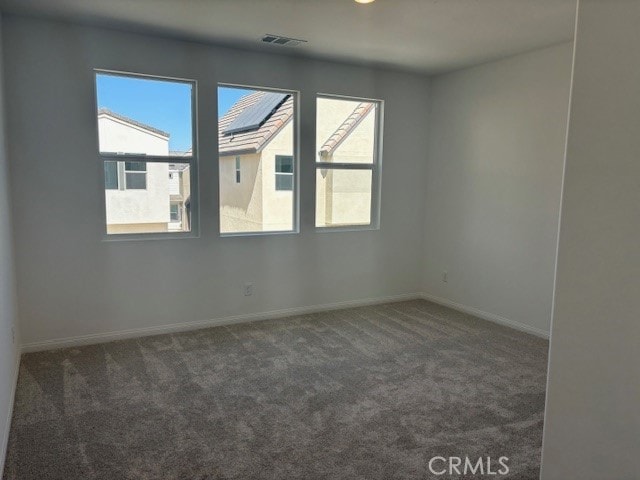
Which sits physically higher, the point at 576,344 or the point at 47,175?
the point at 47,175

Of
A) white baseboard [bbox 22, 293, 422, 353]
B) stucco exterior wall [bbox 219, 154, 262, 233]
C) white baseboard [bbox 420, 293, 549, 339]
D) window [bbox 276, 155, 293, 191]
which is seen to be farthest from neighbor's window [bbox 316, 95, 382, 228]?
white baseboard [bbox 420, 293, 549, 339]

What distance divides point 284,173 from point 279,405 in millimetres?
2477

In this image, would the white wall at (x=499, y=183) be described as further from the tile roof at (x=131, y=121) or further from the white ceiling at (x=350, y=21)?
the tile roof at (x=131, y=121)

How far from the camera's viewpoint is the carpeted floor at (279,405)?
225 centimetres

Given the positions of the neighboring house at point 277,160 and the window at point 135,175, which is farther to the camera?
the neighboring house at point 277,160

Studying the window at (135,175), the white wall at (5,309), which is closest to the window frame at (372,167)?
the window at (135,175)

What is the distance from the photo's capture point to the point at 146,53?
12.4ft

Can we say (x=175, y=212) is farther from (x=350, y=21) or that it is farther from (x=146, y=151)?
(x=350, y=21)

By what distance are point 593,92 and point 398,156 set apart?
3.78 m

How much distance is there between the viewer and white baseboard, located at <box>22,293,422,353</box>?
3713 millimetres

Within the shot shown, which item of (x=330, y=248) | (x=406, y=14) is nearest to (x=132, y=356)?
(x=330, y=248)

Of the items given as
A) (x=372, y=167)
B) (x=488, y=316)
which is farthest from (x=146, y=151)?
(x=488, y=316)

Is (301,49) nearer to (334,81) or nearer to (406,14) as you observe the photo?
(334,81)

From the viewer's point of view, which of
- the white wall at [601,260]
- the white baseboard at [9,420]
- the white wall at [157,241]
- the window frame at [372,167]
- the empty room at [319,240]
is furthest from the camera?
the window frame at [372,167]
